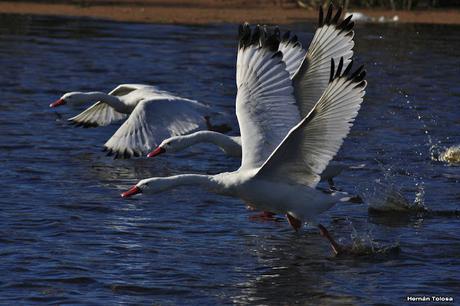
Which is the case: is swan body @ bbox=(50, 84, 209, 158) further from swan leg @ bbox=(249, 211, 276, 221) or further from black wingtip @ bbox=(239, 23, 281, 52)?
black wingtip @ bbox=(239, 23, 281, 52)

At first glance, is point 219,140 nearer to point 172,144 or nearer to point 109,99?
point 172,144

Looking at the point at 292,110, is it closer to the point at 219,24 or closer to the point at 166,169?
the point at 166,169

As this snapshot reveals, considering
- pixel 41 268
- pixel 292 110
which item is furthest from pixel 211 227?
pixel 41 268

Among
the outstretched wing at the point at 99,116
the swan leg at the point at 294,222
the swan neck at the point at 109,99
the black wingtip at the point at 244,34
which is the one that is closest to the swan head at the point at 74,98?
the swan neck at the point at 109,99

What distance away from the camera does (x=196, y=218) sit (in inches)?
442

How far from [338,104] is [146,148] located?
4690 mm

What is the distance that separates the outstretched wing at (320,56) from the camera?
35.8 feet

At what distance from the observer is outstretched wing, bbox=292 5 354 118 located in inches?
430

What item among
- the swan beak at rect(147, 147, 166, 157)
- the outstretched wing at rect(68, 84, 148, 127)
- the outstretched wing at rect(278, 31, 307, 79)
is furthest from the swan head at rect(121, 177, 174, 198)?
the outstretched wing at rect(68, 84, 148, 127)

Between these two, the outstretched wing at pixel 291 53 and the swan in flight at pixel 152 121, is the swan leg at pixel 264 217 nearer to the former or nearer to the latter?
the outstretched wing at pixel 291 53

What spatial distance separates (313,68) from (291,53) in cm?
107

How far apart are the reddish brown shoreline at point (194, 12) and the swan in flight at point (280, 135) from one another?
17.1 meters

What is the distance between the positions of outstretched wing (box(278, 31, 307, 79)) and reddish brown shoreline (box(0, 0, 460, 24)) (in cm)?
1533

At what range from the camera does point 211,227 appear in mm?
10859
